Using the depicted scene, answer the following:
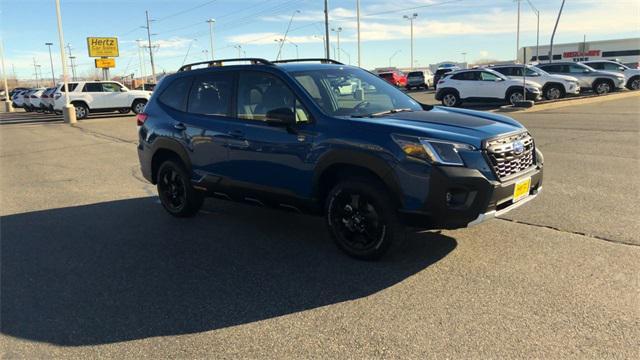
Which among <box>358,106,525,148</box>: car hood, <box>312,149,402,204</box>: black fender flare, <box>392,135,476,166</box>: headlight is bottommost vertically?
<box>312,149,402,204</box>: black fender flare

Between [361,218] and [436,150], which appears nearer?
[436,150]

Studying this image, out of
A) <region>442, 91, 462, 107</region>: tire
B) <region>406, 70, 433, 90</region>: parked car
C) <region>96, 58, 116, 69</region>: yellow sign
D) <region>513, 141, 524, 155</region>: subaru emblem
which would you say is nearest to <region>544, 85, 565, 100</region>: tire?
<region>442, 91, 462, 107</region>: tire

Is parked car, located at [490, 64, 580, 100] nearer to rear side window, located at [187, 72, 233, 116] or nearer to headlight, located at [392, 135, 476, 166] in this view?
rear side window, located at [187, 72, 233, 116]

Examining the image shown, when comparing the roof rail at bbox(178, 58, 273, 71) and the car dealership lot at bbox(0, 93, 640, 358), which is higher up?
the roof rail at bbox(178, 58, 273, 71)

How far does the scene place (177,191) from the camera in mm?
6285

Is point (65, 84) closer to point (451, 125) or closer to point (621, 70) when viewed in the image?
point (451, 125)

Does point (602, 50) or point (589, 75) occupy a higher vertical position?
point (602, 50)

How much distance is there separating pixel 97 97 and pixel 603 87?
25735 mm

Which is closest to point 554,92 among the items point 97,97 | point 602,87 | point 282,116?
point 602,87

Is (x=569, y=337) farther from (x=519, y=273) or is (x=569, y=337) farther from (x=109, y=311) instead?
(x=109, y=311)

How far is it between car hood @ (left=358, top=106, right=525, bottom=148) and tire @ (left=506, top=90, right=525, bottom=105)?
16756mm

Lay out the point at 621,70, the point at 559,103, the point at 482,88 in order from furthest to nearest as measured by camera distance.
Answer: the point at 621,70, the point at 482,88, the point at 559,103

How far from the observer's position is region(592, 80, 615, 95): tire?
83.4 feet

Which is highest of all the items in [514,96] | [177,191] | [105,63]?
[105,63]
